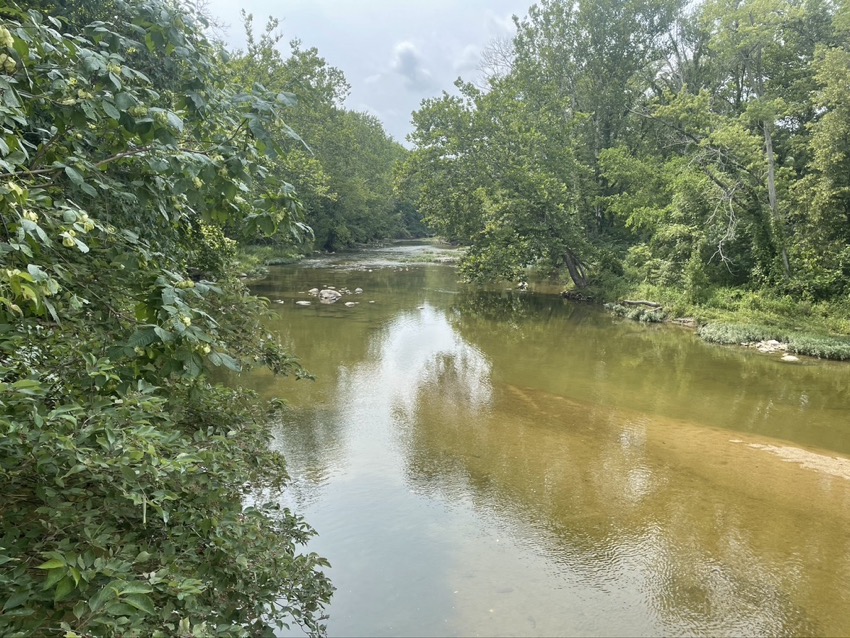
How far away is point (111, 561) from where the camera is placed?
7.70ft

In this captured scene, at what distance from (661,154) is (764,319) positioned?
51.0ft

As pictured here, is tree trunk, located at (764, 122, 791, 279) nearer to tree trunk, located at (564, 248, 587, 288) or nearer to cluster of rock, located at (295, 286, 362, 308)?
tree trunk, located at (564, 248, 587, 288)

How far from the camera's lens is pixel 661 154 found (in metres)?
29.4

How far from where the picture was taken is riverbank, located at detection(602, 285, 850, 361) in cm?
1498

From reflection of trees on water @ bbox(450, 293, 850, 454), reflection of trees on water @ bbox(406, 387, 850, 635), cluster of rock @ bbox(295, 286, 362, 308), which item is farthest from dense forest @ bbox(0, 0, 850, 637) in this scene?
cluster of rock @ bbox(295, 286, 362, 308)

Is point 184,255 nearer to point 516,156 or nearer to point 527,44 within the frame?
point 516,156

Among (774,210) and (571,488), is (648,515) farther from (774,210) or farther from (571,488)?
(774,210)

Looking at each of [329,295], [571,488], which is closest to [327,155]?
[329,295]

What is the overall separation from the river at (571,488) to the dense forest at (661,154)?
5.88 m

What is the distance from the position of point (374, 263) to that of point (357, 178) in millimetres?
11472

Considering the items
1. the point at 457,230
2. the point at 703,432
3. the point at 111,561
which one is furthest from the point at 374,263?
the point at 111,561

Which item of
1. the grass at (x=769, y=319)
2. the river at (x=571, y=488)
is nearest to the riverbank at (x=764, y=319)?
the grass at (x=769, y=319)

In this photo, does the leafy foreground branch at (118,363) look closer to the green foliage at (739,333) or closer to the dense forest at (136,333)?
the dense forest at (136,333)

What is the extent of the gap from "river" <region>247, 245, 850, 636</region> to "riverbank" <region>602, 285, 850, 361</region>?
92 centimetres
